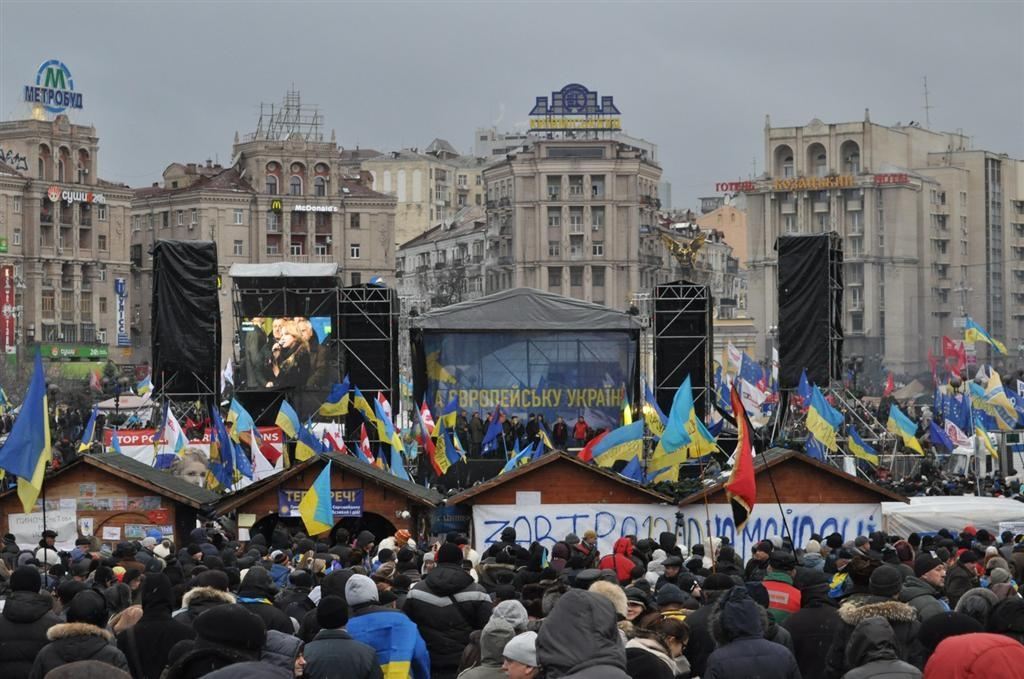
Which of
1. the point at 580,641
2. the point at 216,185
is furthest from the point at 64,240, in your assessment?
the point at 580,641

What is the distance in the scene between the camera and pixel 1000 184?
13262cm

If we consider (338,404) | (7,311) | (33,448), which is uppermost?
(7,311)

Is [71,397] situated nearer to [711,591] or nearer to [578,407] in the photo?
[578,407]

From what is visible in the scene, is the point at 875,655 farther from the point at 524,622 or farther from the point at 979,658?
the point at 524,622

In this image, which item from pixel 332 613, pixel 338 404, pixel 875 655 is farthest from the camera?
pixel 338 404

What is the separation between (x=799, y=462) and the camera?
24.7 metres

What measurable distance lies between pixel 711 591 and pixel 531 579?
47.6 inches

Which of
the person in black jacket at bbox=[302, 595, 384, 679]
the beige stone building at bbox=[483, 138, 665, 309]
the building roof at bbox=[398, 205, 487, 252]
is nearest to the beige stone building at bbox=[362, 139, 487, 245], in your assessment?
the building roof at bbox=[398, 205, 487, 252]

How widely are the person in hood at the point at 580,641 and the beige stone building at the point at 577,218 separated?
10761 centimetres

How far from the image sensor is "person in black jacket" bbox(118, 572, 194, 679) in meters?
10.6

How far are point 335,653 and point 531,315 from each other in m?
37.5

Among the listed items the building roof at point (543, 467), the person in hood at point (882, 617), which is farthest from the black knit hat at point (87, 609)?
the building roof at point (543, 467)

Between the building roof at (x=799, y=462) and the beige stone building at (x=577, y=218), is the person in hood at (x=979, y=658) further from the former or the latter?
the beige stone building at (x=577, y=218)

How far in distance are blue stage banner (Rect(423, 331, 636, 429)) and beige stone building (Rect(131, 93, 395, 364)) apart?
6391 cm
